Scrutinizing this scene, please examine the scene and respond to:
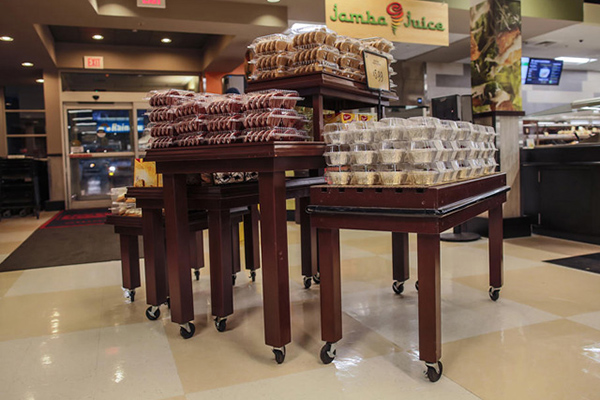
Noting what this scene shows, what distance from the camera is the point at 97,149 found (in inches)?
387

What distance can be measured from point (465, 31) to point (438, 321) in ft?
25.0

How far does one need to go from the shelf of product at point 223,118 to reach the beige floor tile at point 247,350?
0.91m

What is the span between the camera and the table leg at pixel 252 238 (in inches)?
119

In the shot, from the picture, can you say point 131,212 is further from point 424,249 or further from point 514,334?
point 514,334

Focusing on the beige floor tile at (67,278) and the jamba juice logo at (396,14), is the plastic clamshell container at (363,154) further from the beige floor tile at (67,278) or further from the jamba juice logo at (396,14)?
the jamba juice logo at (396,14)

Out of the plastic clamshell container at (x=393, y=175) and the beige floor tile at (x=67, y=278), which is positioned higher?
the plastic clamshell container at (x=393, y=175)

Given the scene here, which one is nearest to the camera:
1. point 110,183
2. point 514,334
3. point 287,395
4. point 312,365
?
point 287,395

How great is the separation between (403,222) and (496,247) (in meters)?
1.20

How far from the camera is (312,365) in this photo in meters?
1.83

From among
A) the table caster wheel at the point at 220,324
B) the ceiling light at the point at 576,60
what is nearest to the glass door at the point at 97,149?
the table caster wheel at the point at 220,324

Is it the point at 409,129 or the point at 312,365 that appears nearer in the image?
the point at 409,129

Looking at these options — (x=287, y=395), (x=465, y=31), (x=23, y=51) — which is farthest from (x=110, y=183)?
(x=287, y=395)

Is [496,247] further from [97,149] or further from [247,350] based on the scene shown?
[97,149]

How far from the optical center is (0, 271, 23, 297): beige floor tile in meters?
3.21
